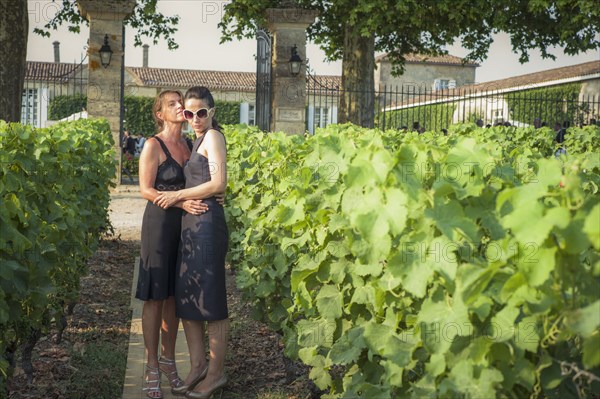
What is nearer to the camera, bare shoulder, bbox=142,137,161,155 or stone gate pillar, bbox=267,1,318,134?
bare shoulder, bbox=142,137,161,155

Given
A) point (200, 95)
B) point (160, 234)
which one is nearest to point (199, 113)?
point (200, 95)

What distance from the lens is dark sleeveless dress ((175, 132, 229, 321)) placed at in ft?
16.3

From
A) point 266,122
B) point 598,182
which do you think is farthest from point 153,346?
point 266,122

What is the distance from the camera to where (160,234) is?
Result: 5.10 meters

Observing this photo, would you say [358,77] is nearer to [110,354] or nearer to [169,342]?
[110,354]

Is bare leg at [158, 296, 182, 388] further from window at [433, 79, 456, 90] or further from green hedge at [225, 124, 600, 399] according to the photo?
window at [433, 79, 456, 90]

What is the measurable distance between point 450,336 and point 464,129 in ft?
28.8

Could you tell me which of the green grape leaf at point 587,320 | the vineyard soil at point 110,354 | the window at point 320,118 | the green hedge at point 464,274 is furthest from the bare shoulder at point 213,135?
the window at point 320,118

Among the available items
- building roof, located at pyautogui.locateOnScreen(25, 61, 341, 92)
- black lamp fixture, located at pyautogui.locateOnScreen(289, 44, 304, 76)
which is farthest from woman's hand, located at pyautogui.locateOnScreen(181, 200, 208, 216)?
building roof, located at pyautogui.locateOnScreen(25, 61, 341, 92)

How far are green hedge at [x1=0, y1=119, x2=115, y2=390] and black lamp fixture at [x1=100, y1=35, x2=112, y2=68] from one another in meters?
12.6

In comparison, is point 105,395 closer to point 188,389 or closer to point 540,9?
point 188,389

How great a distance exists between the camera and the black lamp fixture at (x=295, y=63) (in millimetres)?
17969

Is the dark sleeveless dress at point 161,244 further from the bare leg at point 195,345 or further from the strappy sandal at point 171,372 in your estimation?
the strappy sandal at point 171,372

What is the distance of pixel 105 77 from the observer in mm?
19531
